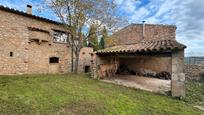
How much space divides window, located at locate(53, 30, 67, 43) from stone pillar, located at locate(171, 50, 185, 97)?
1021 centimetres

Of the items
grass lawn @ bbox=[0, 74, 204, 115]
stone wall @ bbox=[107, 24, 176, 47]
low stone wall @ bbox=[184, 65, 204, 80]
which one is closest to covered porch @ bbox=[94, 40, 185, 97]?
grass lawn @ bbox=[0, 74, 204, 115]

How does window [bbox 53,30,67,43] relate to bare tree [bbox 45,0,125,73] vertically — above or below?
below

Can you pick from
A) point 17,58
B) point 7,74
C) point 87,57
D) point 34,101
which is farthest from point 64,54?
point 34,101

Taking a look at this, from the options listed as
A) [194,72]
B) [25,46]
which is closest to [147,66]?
[194,72]

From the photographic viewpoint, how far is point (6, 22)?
930 cm

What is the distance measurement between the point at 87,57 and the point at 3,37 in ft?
28.3

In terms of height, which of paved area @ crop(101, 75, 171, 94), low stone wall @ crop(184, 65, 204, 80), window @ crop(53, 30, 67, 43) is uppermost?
window @ crop(53, 30, 67, 43)

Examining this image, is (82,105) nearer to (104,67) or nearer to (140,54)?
(140,54)

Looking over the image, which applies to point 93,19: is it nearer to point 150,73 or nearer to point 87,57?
point 87,57

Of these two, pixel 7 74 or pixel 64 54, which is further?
pixel 64 54

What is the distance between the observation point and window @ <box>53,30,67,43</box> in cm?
1285

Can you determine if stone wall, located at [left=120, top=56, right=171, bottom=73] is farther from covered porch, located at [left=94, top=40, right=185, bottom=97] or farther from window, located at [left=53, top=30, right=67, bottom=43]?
window, located at [left=53, top=30, right=67, bottom=43]

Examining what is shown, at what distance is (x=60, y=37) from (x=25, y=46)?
3.65 metres

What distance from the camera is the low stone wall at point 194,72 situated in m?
12.4
